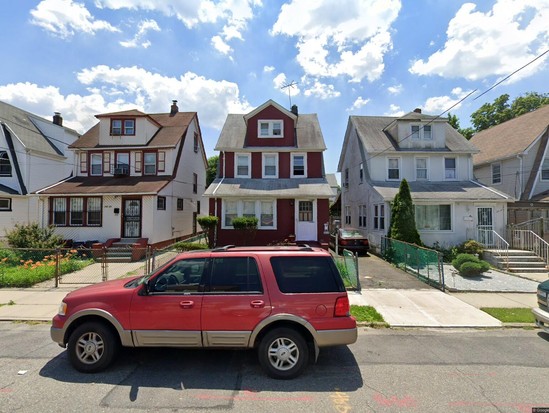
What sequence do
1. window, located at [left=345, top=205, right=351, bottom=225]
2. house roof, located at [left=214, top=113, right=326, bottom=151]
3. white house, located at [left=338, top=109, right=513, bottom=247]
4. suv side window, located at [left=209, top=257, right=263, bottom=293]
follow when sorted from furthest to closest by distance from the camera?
1. window, located at [left=345, top=205, right=351, bottom=225]
2. house roof, located at [left=214, top=113, right=326, bottom=151]
3. white house, located at [left=338, top=109, right=513, bottom=247]
4. suv side window, located at [left=209, top=257, right=263, bottom=293]

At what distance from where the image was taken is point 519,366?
177 inches

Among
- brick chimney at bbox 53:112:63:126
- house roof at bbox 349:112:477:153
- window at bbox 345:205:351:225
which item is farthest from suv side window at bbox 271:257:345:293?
brick chimney at bbox 53:112:63:126

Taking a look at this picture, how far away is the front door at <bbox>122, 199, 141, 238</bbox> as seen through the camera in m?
16.5

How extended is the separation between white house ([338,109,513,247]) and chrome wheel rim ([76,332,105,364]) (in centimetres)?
1463

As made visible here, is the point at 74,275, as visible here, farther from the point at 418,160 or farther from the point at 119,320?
the point at 418,160

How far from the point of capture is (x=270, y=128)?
18.9 m

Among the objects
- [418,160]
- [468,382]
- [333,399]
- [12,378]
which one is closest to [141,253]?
[12,378]

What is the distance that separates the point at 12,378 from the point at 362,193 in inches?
742

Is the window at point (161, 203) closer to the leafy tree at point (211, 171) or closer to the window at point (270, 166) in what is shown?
the window at point (270, 166)

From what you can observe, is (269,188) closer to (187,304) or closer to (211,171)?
(187,304)

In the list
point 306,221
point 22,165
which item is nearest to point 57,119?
point 22,165

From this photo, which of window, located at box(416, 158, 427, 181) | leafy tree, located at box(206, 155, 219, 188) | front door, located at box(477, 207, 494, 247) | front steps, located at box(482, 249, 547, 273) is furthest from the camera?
leafy tree, located at box(206, 155, 219, 188)

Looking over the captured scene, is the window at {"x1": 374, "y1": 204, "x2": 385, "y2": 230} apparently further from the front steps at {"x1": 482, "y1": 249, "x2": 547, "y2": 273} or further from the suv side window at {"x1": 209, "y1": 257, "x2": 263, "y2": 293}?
the suv side window at {"x1": 209, "y1": 257, "x2": 263, "y2": 293}

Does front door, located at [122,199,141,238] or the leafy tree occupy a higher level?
the leafy tree
